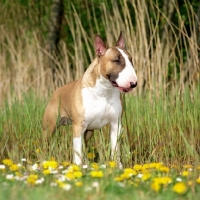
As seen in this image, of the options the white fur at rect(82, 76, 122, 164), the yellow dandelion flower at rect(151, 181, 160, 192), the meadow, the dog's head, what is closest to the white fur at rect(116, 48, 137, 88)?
the dog's head

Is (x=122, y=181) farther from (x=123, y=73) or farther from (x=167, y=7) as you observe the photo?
(x=167, y=7)

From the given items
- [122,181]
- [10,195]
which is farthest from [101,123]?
[10,195]

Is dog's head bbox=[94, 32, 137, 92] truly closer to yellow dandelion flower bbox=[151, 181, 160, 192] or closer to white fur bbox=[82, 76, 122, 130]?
white fur bbox=[82, 76, 122, 130]

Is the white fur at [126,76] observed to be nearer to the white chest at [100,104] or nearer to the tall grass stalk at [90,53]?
the white chest at [100,104]

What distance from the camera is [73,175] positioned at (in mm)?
3754

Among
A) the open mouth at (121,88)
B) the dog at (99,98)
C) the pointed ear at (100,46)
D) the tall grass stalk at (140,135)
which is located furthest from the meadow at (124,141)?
the pointed ear at (100,46)

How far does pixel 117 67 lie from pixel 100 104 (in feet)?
1.44

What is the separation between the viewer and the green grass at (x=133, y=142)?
3760mm

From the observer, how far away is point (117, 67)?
15.5 ft

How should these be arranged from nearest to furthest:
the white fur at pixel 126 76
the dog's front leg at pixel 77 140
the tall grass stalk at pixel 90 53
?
1. the white fur at pixel 126 76
2. the dog's front leg at pixel 77 140
3. the tall grass stalk at pixel 90 53

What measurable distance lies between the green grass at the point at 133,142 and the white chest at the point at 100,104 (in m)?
0.23

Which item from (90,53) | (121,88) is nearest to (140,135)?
(121,88)

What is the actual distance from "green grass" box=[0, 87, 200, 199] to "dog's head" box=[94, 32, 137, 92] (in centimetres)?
46

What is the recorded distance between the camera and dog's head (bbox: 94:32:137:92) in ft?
15.1
